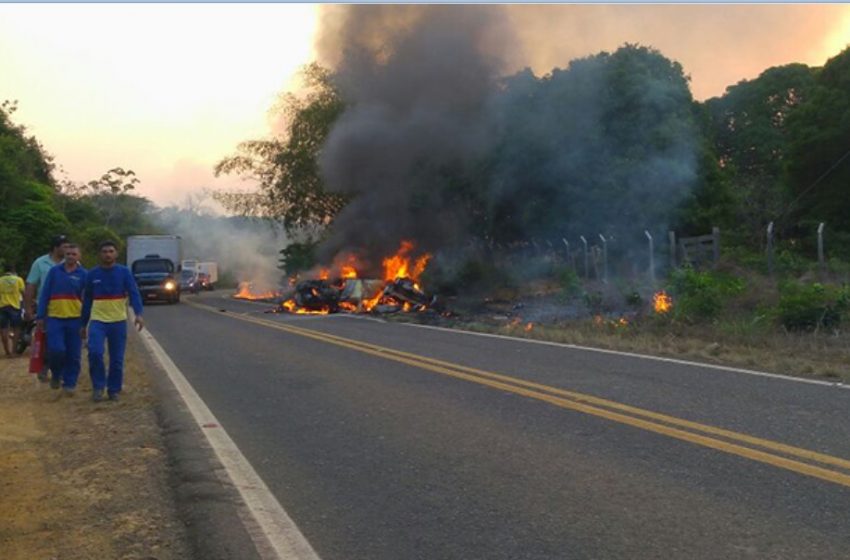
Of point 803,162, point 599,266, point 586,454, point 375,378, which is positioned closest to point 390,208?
point 599,266

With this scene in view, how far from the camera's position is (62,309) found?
8367 mm

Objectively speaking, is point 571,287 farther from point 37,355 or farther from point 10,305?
point 37,355

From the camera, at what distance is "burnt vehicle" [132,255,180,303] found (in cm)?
3088

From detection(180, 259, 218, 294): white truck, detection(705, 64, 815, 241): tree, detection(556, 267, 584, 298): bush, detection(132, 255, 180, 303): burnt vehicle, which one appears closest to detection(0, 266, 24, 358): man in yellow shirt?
detection(556, 267, 584, 298): bush

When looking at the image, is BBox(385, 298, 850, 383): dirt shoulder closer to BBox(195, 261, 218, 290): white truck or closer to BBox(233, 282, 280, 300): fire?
BBox(233, 282, 280, 300): fire

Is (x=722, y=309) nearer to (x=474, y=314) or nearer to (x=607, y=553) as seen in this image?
(x=474, y=314)

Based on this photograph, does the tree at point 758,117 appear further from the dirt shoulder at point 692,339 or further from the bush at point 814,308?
the bush at point 814,308

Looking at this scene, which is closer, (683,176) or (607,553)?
(607,553)

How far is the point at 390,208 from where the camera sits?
2875 centimetres

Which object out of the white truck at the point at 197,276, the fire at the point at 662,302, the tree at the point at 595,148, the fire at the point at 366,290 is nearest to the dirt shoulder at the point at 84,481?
the fire at the point at 662,302

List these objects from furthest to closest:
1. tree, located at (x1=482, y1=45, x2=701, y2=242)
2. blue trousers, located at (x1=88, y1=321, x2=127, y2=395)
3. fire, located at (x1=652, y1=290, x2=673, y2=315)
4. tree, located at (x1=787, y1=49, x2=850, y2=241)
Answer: tree, located at (x1=787, y1=49, x2=850, y2=241)
tree, located at (x1=482, y1=45, x2=701, y2=242)
fire, located at (x1=652, y1=290, x2=673, y2=315)
blue trousers, located at (x1=88, y1=321, x2=127, y2=395)

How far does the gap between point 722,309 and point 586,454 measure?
33.8 ft

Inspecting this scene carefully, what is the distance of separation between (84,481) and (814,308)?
37.1ft

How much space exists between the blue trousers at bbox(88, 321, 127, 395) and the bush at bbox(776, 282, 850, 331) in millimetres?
10013
